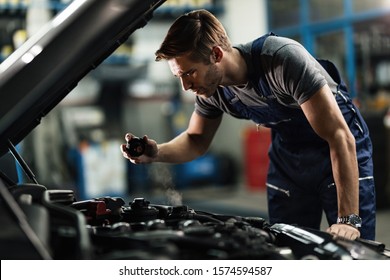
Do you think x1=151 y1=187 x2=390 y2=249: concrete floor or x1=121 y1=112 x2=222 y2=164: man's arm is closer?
x1=121 y1=112 x2=222 y2=164: man's arm

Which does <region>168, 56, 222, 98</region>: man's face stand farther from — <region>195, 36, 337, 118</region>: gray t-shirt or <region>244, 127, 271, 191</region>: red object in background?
<region>244, 127, 271, 191</region>: red object in background

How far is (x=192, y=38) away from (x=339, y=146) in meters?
0.49

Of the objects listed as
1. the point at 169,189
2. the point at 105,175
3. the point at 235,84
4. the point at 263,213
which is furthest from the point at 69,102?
the point at 235,84

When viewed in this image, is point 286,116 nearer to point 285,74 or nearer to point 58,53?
point 285,74

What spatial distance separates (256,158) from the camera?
24.1 ft

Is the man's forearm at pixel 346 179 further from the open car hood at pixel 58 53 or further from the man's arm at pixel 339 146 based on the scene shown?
the open car hood at pixel 58 53

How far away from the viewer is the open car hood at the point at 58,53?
53.5 inches

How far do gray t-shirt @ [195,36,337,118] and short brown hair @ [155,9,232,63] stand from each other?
16cm

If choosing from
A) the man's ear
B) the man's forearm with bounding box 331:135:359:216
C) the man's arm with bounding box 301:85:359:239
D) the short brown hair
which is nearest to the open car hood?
the short brown hair

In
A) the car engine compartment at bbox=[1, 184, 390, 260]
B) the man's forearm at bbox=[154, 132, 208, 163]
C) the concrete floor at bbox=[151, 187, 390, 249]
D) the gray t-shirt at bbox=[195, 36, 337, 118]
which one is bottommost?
the concrete floor at bbox=[151, 187, 390, 249]

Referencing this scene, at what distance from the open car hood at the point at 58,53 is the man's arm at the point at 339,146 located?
0.53 m

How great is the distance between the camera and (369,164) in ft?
6.33

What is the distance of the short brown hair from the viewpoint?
155 cm

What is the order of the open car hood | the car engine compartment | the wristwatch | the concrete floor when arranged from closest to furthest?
the car engine compartment, the open car hood, the wristwatch, the concrete floor
